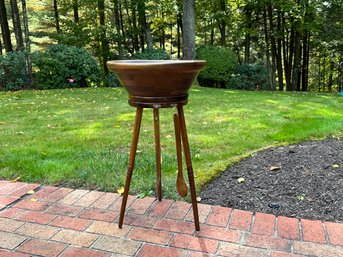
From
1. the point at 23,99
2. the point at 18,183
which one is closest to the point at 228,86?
the point at 23,99

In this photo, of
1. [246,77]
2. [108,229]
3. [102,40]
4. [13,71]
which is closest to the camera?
[108,229]

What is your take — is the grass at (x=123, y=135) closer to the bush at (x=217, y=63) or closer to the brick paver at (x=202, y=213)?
the brick paver at (x=202, y=213)

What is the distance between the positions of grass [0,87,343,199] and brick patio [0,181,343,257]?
11.5 inches

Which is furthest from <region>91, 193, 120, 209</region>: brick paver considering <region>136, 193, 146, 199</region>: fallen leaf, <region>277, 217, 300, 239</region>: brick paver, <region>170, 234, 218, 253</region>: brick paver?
<region>277, 217, 300, 239</region>: brick paver

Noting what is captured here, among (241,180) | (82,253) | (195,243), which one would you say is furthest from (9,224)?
(241,180)

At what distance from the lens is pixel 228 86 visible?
10711 mm

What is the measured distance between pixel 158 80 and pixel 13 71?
7980 mm

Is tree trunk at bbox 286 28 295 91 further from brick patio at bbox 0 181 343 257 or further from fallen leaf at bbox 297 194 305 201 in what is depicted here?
brick patio at bbox 0 181 343 257

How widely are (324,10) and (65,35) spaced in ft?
28.8

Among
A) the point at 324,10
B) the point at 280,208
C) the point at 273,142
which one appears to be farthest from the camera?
the point at 324,10

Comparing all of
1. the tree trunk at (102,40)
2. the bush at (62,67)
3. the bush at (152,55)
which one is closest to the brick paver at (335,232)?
the bush at (62,67)

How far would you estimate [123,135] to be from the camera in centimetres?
388

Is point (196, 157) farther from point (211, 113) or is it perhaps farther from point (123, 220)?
point (211, 113)

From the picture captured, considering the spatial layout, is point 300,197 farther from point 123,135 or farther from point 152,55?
point 152,55
